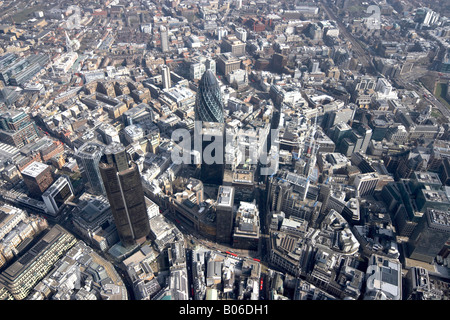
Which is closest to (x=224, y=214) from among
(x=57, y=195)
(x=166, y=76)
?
(x=57, y=195)

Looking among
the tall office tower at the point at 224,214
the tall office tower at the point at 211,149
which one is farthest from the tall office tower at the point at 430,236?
the tall office tower at the point at 211,149

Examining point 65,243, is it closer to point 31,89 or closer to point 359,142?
point 31,89

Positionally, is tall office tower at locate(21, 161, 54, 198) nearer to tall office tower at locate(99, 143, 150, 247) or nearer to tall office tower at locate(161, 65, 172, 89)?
tall office tower at locate(99, 143, 150, 247)

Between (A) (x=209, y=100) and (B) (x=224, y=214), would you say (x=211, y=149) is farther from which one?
(B) (x=224, y=214)

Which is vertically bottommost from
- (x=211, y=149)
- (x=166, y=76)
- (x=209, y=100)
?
(x=166, y=76)

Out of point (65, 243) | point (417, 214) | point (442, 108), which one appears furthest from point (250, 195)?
point (442, 108)

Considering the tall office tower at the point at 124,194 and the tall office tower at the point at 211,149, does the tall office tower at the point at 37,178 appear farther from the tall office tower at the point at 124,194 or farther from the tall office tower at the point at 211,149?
the tall office tower at the point at 211,149
